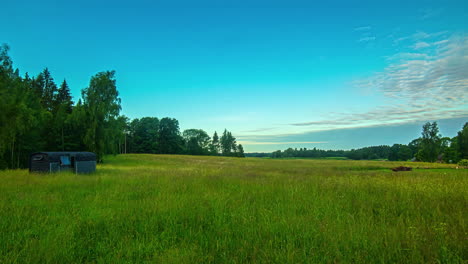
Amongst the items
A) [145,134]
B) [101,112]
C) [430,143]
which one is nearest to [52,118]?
[101,112]

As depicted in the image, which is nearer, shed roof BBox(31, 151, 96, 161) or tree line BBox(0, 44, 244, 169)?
shed roof BBox(31, 151, 96, 161)

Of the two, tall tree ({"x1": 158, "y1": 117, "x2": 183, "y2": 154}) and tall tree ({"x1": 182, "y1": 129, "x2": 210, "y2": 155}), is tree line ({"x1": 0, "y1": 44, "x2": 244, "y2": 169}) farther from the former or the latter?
tall tree ({"x1": 182, "y1": 129, "x2": 210, "y2": 155})

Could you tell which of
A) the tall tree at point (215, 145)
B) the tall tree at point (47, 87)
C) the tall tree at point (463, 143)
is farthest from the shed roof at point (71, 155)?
the tall tree at point (463, 143)

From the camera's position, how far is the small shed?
711 inches

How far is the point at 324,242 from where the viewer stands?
399 centimetres

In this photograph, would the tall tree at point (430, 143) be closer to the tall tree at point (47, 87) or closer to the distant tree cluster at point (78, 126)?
the distant tree cluster at point (78, 126)

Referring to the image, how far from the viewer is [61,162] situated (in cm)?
1898

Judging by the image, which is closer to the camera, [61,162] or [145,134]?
[61,162]

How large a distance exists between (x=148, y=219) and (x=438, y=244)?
5.73 meters

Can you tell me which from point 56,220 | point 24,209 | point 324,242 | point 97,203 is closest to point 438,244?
point 324,242

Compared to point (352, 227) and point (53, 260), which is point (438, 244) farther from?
point (53, 260)

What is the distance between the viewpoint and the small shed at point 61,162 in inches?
711

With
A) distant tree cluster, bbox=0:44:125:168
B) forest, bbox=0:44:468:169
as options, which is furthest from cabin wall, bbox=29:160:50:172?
distant tree cluster, bbox=0:44:125:168

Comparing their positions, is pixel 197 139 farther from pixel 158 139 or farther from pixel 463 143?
pixel 463 143
